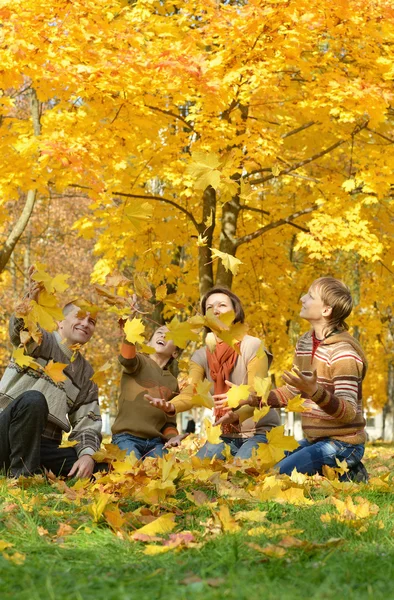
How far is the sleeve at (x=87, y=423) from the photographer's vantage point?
4961 mm

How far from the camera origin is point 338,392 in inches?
195

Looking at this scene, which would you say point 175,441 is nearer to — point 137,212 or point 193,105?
point 137,212

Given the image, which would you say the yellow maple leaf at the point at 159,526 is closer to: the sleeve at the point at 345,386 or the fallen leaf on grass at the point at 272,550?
the fallen leaf on grass at the point at 272,550

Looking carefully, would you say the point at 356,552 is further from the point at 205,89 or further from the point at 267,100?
the point at 267,100

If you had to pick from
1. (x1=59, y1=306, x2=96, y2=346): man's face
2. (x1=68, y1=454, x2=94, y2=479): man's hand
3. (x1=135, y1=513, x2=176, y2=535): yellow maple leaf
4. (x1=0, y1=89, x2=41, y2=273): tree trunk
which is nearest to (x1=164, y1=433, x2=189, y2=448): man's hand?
(x1=68, y1=454, x2=94, y2=479): man's hand

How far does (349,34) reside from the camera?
8758 mm

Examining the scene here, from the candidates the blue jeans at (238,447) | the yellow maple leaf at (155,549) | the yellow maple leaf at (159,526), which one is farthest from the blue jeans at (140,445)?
the yellow maple leaf at (155,549)

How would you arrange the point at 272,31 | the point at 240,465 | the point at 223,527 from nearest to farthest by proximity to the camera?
1. the point at 223,527
2. the point at 240,465
3. the point at 272,31

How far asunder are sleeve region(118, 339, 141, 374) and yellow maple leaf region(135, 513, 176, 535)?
2.44 m

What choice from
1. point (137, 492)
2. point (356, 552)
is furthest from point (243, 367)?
point (356, 552)

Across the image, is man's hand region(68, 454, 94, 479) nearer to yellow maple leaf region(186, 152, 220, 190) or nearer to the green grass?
the green grass

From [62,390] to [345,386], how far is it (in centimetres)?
177

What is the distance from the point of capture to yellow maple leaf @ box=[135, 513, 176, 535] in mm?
2945

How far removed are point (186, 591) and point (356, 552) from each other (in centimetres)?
74
